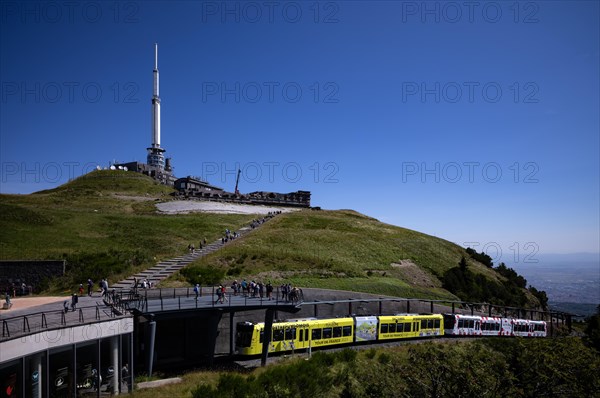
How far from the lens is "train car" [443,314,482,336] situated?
3816cm

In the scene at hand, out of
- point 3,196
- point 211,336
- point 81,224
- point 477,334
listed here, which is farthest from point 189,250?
point 3,196

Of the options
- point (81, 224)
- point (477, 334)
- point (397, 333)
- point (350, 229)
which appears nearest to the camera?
point (397, 333)

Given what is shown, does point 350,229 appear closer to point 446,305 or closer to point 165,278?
point 446,305

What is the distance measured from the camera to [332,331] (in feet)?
104

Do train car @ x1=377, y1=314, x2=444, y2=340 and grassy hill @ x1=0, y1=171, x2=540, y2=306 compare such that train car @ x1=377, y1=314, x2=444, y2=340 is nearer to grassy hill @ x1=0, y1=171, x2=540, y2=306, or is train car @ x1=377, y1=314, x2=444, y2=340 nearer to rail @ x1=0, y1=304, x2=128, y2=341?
grassy hill @ x1=0, y1=171, x2=540, y2=306

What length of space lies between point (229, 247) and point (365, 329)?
25.6 meters

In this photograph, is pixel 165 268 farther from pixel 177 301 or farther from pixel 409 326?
pixel 409 326

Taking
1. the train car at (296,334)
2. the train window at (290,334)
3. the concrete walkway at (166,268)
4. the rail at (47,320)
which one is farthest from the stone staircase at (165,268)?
the train window at (290,334)

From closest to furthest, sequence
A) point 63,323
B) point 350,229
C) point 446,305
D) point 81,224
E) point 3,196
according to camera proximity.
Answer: point 63,323
point 446,305
point 81,224
point 350,229
point 3,196

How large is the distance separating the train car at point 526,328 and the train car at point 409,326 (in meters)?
10.1

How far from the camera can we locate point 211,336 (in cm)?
2645

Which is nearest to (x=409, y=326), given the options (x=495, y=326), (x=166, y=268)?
(x=495, y=326)

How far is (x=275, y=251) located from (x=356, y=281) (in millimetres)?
12457

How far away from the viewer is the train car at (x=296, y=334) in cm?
2828
